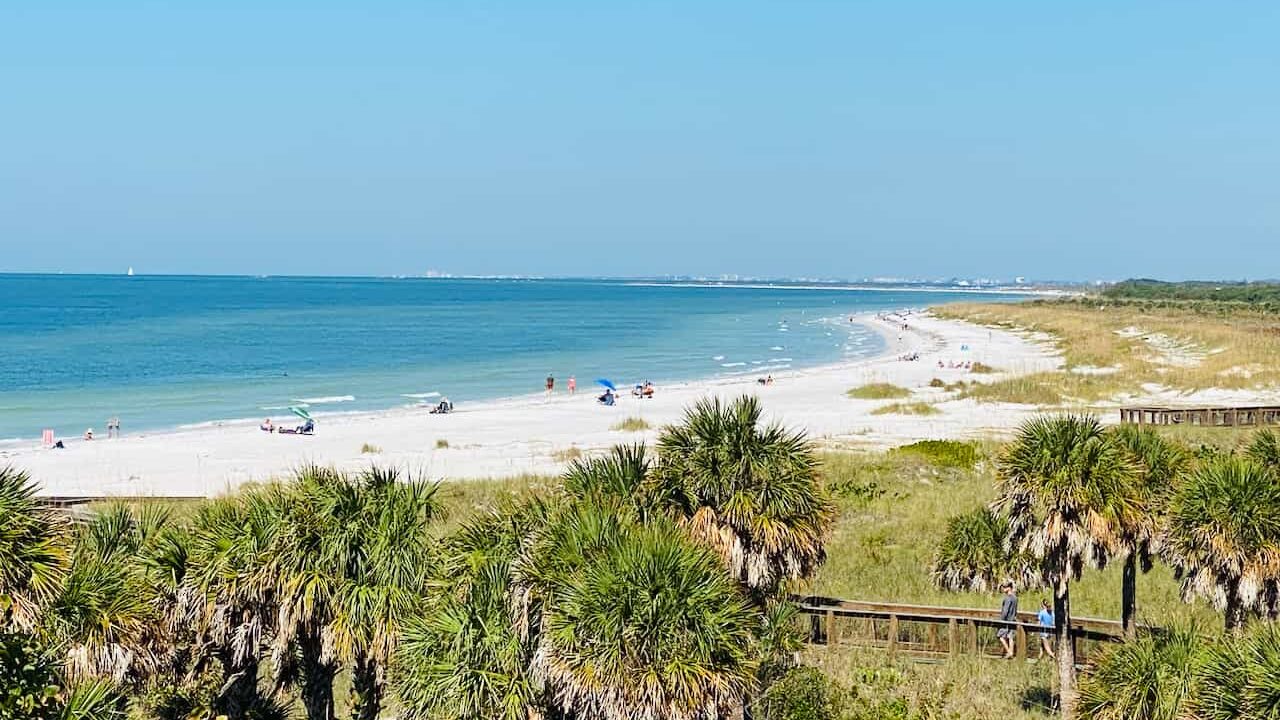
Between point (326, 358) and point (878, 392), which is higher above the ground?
point (878, 392)

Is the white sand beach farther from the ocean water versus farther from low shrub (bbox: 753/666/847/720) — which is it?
low shrub (bbox: 753/666/847/720)

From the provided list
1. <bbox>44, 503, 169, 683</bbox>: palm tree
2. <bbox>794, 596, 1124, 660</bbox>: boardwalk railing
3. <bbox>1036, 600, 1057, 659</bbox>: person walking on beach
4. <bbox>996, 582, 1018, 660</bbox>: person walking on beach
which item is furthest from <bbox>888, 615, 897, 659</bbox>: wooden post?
<bbox>44, 503, 169, 683</bbox>: palm tree

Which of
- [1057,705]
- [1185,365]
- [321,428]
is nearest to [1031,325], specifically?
[1185,365]

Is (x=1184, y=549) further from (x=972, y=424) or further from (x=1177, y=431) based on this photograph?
(x=972, y=424)

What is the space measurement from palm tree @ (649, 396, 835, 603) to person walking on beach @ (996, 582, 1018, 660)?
705 cm

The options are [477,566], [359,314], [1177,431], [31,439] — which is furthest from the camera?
[359,314]

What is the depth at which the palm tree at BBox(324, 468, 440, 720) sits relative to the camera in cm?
1411

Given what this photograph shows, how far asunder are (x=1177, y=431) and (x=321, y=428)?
35701 millimetres

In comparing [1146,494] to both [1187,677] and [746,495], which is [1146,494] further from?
[746,495]

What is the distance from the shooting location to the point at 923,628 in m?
22.0

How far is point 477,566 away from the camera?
45.7 ft

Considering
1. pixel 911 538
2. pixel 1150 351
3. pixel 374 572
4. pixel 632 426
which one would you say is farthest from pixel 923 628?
pixel 1150 351

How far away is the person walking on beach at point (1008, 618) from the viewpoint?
21.0 m

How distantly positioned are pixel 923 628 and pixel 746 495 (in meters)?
8.66
